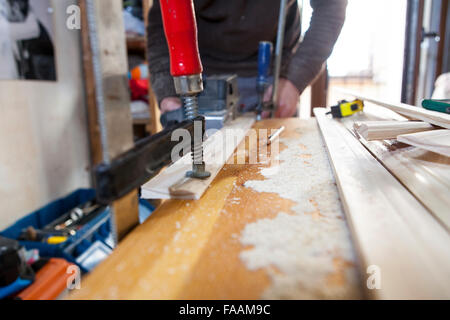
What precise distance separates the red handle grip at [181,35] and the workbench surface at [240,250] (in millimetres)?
179

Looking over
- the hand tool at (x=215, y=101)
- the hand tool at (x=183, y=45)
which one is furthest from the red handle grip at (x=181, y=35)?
the hand tool at (x=215, y=101)

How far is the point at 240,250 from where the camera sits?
12.1 inches

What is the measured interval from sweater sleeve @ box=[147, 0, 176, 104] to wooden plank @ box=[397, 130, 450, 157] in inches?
36.4

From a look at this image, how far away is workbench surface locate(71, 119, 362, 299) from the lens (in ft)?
0.84

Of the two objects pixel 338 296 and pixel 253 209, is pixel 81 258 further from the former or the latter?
pixel 338 296

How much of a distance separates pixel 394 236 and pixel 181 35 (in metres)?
0.35

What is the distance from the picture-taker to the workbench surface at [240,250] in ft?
0.84

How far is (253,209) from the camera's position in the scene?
0.40m

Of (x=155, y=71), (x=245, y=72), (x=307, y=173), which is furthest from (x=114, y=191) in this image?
(x=245, y=72)

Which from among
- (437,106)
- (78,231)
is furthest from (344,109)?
(78,231)

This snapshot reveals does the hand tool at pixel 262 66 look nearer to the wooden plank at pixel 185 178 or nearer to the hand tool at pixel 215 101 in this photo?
the hand tool at pixel 215 101

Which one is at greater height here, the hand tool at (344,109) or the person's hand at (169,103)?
the person's hand at (169,103)

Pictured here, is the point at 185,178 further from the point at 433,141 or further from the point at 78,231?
the point at 78,231
